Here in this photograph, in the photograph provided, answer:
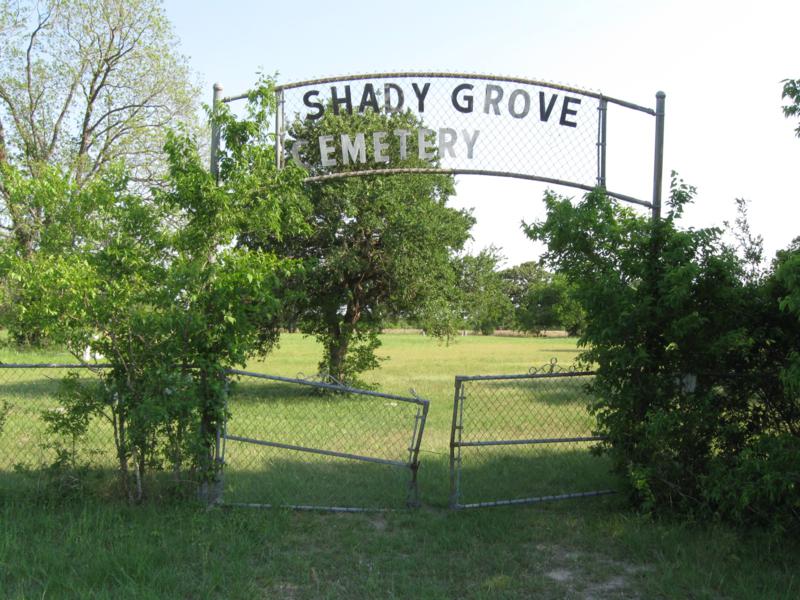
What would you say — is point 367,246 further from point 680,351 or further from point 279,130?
point 680,351

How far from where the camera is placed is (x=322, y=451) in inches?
251

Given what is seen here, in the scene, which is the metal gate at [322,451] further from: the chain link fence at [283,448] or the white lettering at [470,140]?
the white lettering at [470,140]

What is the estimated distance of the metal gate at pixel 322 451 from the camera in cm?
668

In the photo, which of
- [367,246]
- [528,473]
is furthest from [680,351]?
[367,246]

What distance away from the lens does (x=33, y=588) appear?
4.68m

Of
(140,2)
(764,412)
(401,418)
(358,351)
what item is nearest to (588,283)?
(764,412)

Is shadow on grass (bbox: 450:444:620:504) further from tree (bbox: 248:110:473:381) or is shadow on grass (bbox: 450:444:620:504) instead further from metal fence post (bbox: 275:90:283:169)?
tree (bbox: 248:110:473:381)

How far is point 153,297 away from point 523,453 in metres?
6.07

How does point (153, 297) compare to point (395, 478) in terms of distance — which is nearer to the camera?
point (153, 297)

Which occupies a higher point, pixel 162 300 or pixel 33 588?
pixel 162 300

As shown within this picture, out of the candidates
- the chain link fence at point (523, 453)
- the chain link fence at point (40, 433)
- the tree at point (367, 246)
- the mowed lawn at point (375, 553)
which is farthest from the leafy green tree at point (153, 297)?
the tree at point (367, 246)

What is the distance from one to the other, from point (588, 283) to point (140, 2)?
24.2 metres

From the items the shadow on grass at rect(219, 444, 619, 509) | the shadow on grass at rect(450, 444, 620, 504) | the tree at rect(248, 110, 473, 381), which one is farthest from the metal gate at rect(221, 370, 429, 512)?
the tree at rect(248, 110, 473, 381)

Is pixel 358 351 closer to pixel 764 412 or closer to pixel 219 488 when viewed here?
pixel 219 488
